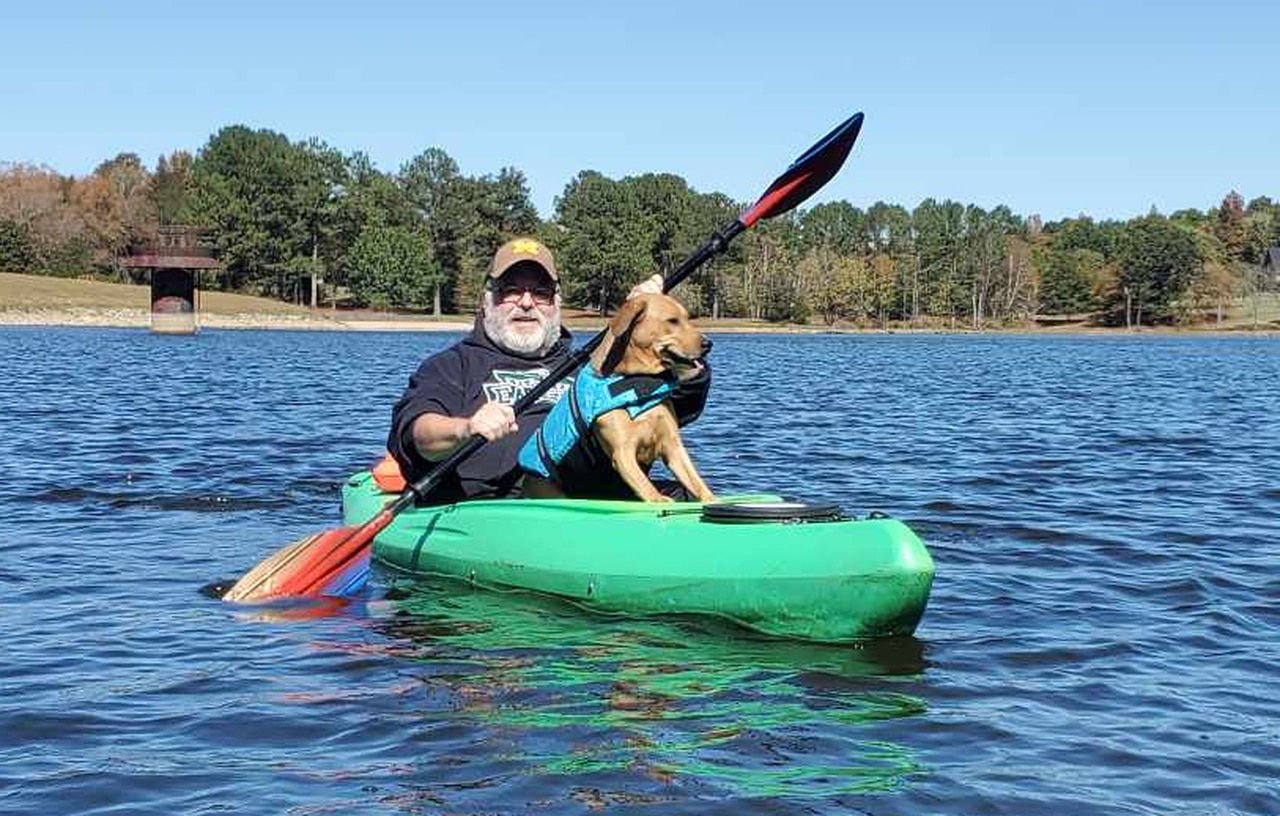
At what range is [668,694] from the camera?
230 inches

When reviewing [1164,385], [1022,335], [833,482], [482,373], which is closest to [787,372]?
[1164,385]

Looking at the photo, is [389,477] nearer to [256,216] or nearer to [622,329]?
[622,329]

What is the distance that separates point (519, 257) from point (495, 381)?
758 mm

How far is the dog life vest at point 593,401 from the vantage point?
7.16m

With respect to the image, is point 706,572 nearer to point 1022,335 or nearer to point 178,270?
point 178,270

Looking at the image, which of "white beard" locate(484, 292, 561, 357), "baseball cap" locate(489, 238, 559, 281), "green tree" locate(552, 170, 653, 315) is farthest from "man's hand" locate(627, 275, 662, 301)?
"green tree" locate(552, 170, 653, 315)

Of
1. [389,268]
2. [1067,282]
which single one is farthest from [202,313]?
[1067,282]

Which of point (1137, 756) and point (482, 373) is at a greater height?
point (482, 373)

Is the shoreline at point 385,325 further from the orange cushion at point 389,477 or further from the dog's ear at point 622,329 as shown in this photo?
the dog's ear at point 622,329

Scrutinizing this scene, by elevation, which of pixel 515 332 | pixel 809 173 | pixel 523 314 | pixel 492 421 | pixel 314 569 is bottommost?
pixel 314 569

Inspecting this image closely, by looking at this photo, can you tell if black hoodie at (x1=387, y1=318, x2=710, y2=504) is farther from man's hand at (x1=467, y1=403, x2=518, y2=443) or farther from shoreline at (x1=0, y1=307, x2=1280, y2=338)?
shoreline at (x1=0, y1=307, x2=1280, y2=338)

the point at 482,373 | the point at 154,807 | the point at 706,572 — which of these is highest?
the point at 482,373

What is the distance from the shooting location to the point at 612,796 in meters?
4.68

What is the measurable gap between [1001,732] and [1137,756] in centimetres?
49
